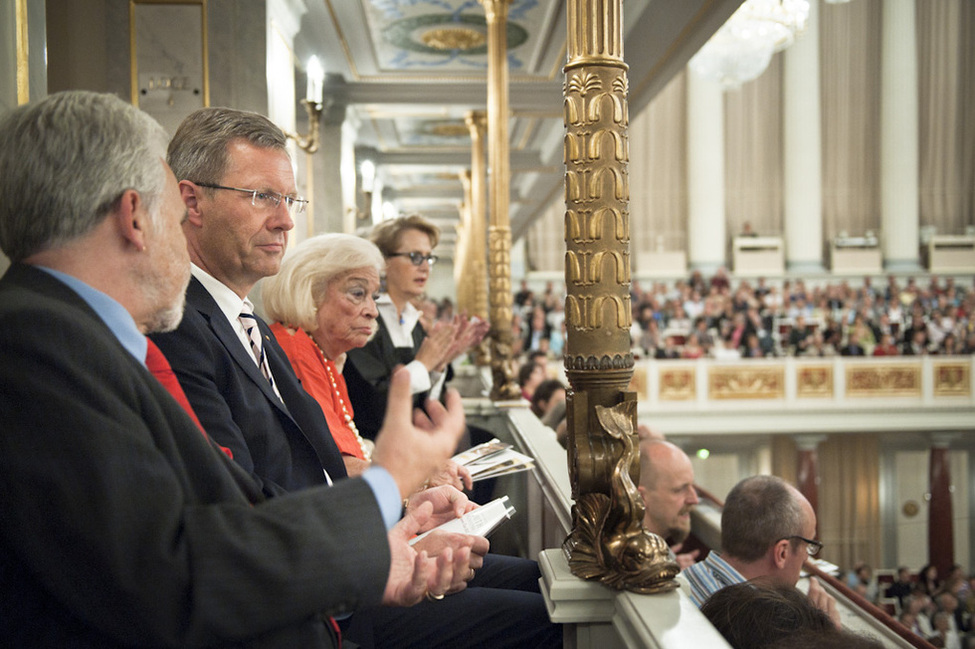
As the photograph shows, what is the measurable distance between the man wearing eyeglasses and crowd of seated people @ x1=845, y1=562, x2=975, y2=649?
24.8 ft

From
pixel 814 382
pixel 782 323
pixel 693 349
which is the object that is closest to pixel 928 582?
pixel 814 382

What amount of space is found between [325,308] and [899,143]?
22347 millimetres

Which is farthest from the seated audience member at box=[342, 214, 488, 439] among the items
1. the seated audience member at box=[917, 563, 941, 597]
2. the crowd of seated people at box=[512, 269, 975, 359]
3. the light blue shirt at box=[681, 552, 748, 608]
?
the crowd of seated people at box=[512, 269, 975, 359]

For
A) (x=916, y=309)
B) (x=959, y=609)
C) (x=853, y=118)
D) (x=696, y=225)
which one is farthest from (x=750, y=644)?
(x=853, y=118)

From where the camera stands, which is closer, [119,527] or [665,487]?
[119,527]

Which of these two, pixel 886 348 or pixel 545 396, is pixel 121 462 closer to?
pixel 545 396

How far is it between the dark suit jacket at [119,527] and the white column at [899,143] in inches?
906

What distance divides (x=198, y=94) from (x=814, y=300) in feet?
55.7

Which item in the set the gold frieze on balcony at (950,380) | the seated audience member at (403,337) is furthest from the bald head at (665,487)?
the gold frieze on balcony at (950,380)

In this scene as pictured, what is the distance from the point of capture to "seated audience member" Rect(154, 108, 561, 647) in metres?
1.56

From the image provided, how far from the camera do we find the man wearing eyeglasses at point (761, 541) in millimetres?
2775

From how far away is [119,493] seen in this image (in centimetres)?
91

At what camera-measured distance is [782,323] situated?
1714 centimetres

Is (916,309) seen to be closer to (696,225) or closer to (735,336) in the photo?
(735,336)
